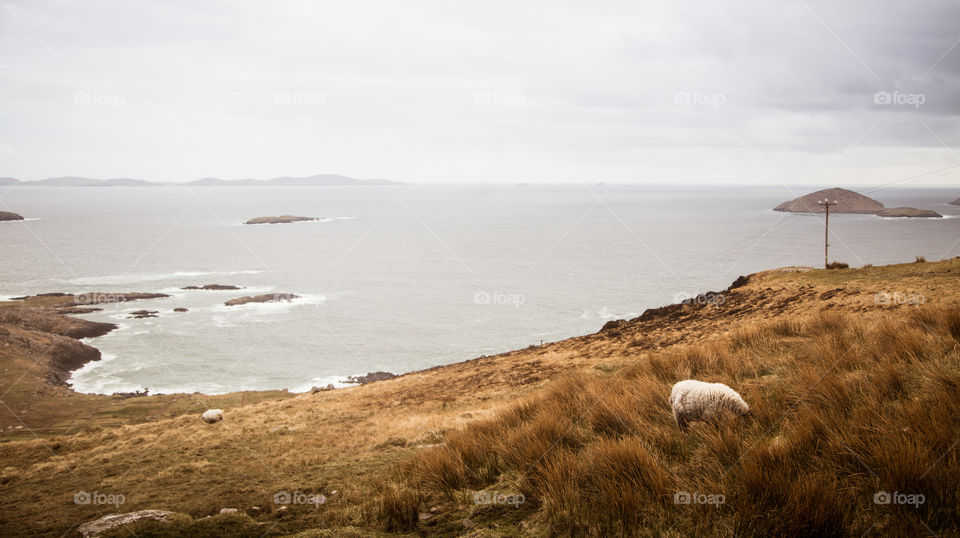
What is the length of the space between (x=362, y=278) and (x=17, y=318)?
46065 mm

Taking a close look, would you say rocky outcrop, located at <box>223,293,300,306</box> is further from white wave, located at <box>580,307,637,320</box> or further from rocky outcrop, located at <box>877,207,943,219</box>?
rocky outcrop, located at <box>877,207,943,219</box>

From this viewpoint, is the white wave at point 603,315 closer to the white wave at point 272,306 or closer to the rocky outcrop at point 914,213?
the white wave at point 272,306

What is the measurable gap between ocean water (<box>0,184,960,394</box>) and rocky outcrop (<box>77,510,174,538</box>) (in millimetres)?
37789

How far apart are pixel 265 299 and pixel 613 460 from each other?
72.1 m

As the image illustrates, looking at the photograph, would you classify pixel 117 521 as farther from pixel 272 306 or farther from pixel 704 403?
pixel 272 306

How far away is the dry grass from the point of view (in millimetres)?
4316

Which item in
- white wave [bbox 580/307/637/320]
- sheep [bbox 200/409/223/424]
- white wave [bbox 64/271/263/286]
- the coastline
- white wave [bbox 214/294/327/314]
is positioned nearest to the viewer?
sheep [bbox 200/409/223/424]

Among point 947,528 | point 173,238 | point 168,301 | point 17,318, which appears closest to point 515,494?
point 947,528

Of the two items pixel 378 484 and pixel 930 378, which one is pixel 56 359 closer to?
pixel 378 484

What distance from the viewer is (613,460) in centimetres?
566

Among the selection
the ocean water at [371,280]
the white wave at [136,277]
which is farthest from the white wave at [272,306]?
the white wave at [136,277]

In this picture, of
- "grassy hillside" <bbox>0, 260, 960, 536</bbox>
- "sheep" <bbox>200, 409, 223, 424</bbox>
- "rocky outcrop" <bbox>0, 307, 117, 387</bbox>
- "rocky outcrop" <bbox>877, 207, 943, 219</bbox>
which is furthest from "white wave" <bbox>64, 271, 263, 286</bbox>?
"rocky outcrop" <bbox>877, 207, 943, 219</bbox>

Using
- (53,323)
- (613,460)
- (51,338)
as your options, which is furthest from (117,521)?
(53,323)

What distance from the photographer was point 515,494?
20.2 ft
